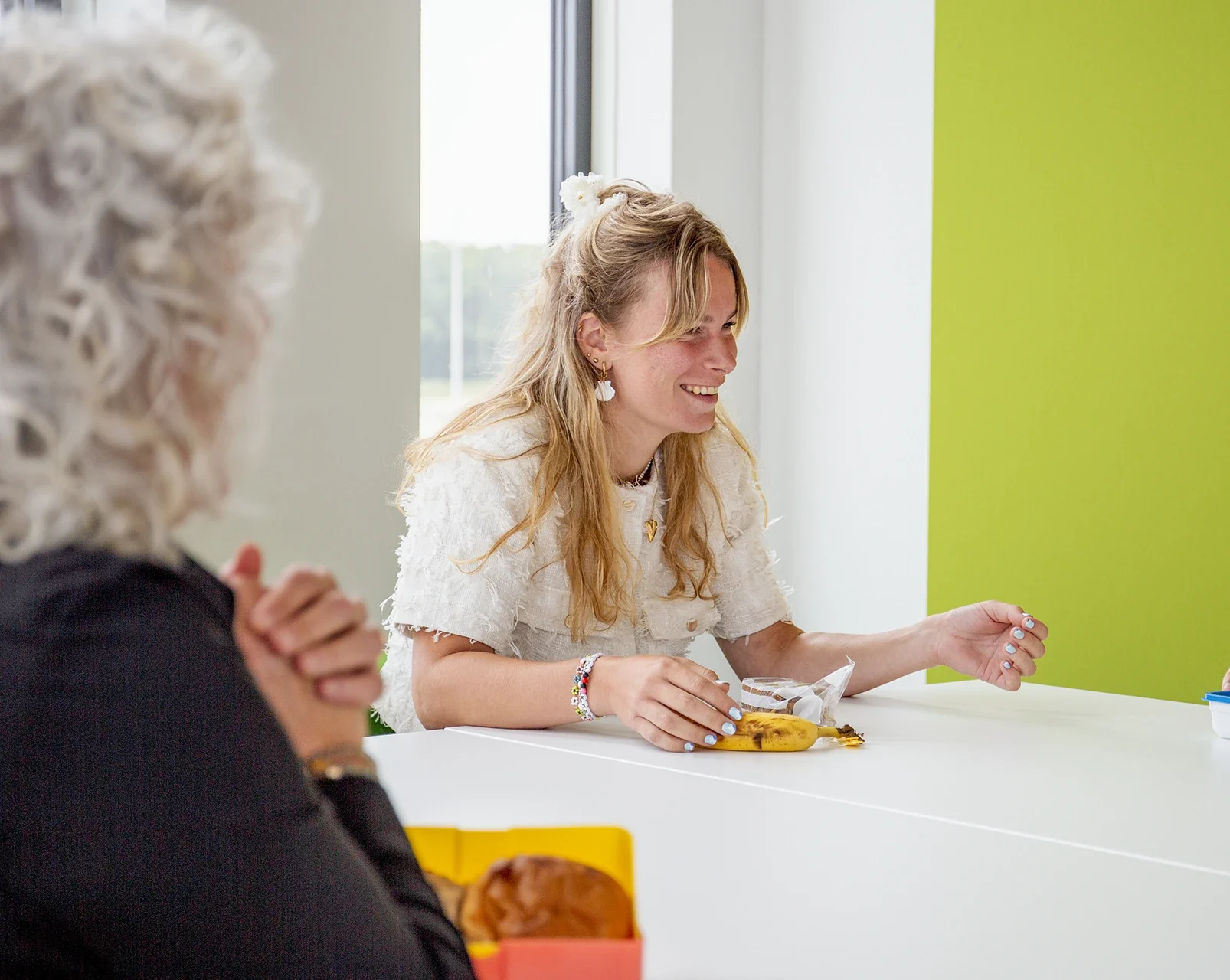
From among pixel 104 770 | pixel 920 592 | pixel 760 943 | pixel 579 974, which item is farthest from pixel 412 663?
pixel 920 592

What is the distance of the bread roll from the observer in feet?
2.53

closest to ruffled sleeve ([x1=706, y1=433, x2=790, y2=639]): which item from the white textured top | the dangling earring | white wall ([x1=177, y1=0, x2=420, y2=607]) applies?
the white textured top

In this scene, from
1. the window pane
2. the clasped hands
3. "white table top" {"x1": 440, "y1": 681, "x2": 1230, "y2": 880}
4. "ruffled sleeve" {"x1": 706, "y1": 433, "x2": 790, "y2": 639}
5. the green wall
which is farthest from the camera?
the window pane

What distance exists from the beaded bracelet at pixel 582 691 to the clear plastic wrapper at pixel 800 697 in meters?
0.21

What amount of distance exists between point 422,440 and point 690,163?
80.9 inches

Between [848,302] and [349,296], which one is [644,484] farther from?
[848,302]

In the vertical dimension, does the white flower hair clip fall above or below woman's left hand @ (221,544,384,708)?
above

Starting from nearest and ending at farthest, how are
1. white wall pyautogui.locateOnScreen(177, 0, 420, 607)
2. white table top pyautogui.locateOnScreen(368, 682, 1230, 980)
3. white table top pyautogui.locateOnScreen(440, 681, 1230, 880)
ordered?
white table top pyautogui.locateOnScreen(368, 682, 1230, 980) < white table top pyautogui.locateOnScreen(440, 681, 1230, 880) < white wall pyautogui.locateOnScreen(177, 0, 420, 607)

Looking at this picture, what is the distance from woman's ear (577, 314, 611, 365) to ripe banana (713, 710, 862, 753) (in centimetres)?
82

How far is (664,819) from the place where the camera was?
125 cm

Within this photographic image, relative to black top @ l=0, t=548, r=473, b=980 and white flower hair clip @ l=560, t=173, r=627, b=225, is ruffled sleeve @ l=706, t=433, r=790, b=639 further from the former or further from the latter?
black top @ l=0, t=548, r=473, b=980

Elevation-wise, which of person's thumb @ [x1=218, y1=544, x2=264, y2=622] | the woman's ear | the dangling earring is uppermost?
the woman's ear

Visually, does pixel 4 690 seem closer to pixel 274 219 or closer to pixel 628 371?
pixel 274 219

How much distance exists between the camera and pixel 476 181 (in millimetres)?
3777
